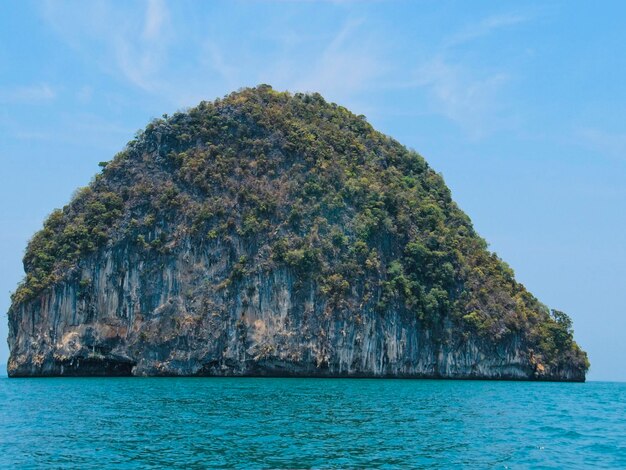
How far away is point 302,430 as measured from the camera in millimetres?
26406

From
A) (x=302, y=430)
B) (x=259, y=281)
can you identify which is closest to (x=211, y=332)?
(x=259, y=281)

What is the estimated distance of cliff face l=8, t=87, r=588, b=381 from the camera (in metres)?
66.8

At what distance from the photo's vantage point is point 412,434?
26359 millimetres

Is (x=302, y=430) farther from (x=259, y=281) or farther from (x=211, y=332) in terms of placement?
(x=259, y=281)

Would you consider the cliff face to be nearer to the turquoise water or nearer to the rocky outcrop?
the rocky outcrop

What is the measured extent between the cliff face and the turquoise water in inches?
887

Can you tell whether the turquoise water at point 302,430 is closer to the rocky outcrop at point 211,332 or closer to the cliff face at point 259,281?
the rocky outcrop at point 211,332

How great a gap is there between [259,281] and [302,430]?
42.4 metres

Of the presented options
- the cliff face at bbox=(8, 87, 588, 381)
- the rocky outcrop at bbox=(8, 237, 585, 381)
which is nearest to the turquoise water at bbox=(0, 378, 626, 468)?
the rocky outcrop at bbox=(8, 237, 585, 381)

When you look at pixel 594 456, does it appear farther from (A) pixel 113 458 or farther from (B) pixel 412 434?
(A) pixel 113 458

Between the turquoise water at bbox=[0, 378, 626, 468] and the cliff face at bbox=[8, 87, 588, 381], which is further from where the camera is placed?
the cliff face at bbox=[8, 87, 588, 381]

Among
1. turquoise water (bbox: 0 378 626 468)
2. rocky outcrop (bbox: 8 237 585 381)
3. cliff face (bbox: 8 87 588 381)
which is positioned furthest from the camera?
cliff face (bbox: 8 87 588 381)

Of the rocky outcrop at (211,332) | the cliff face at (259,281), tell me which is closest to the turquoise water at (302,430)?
the rocky outcrop at (211,332)

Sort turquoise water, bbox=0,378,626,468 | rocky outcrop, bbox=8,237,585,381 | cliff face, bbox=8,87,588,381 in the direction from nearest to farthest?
→ turquoise water, bbox=0,378,626,468
rocky outcrop, bbox=8,237,585,381
cliff face, bbox=8,87,588,381
